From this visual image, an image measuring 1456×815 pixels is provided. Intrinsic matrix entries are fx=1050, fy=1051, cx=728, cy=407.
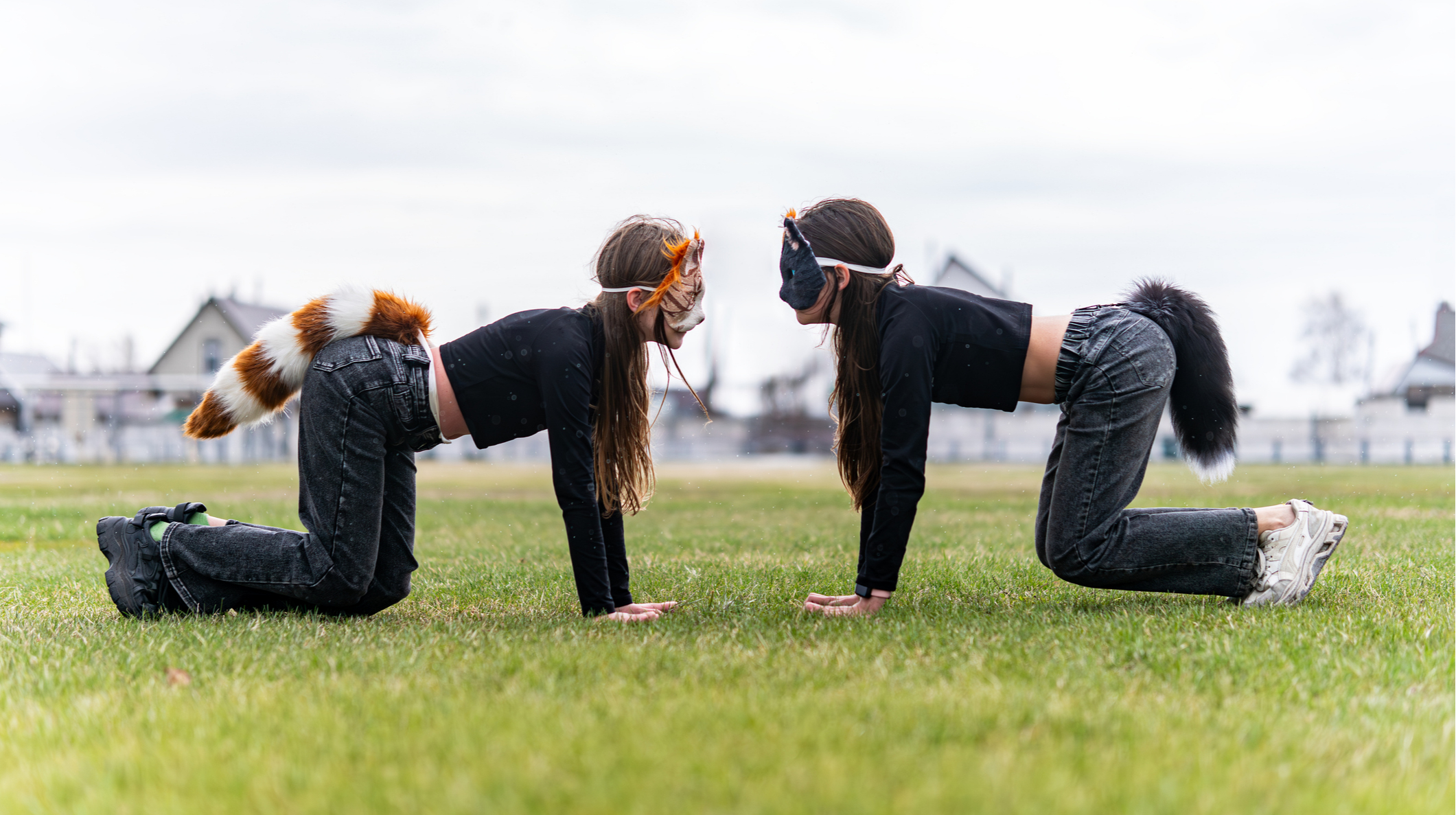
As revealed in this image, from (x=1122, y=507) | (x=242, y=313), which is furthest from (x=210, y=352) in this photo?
(x=1122, y=507)

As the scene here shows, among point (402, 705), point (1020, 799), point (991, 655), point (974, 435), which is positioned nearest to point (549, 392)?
point (402, 705)

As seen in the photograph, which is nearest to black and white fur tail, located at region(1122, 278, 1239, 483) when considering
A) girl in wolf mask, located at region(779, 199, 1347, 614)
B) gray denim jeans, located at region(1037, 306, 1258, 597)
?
girl in wolf mask, located at region(779, 199, 1347, 614)

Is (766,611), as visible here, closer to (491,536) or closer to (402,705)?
(402,705)

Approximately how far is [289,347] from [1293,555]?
11.6 ft

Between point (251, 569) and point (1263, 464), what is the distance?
3444cm

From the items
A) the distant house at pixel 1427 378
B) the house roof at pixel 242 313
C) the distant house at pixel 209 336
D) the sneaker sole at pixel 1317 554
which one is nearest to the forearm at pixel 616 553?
the sneaker sole at pixel 1317 554

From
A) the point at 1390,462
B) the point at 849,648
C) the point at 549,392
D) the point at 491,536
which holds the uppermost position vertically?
the point at 549,392

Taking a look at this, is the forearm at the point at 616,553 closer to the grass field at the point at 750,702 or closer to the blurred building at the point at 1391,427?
the grass field at the point at 750,702

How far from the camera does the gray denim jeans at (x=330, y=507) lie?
3.56 m

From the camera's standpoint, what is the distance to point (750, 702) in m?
2.30

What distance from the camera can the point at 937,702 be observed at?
90.2 inches

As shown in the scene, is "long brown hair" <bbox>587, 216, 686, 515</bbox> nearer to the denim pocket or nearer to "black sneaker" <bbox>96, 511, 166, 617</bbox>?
Answer: the denim pocket

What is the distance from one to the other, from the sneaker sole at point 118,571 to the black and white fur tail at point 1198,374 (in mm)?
3707

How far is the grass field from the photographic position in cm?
178
